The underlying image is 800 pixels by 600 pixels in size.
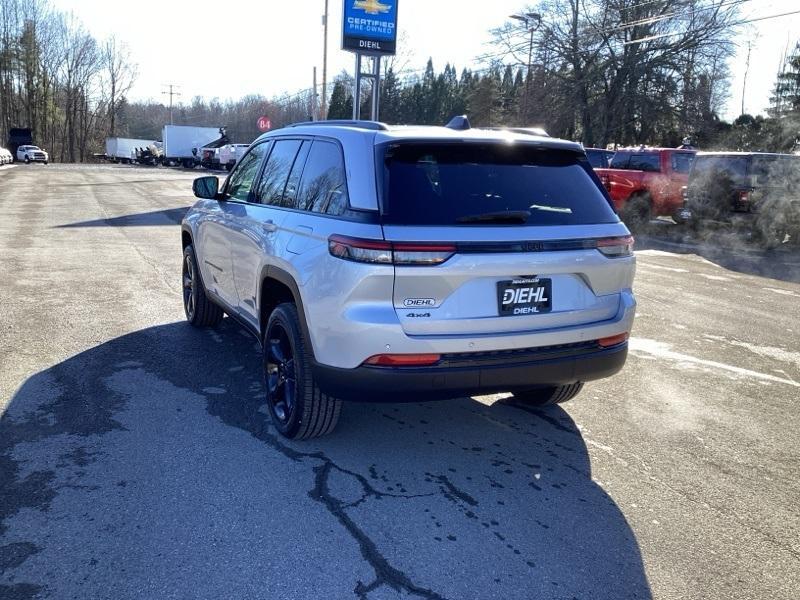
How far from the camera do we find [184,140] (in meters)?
54.2

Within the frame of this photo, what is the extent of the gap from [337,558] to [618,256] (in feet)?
7.30

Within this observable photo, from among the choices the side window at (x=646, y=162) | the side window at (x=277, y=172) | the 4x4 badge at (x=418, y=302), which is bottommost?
the 4x4 badge at (x=418, y=302)

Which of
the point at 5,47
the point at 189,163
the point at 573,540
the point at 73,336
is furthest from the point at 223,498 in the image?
the point at 5,47

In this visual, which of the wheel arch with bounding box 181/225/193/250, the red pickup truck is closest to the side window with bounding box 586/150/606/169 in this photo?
the red pickup truck

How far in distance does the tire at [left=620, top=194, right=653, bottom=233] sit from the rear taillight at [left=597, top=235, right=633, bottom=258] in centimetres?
1343

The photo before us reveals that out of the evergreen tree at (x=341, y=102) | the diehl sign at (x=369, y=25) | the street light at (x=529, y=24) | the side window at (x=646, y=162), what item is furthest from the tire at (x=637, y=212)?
the evergreen tree at (x=341, y=102)

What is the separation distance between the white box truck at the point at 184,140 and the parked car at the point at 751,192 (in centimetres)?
4534

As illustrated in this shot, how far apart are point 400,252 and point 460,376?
0.69 metres

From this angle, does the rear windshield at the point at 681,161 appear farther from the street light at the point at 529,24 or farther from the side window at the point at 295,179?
the street light at the point at 529,24

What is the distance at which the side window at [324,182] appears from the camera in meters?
3.67

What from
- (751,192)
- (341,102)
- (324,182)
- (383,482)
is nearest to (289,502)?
(383,482)

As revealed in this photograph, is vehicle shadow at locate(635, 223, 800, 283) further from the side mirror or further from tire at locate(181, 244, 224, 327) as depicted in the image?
the side mirror

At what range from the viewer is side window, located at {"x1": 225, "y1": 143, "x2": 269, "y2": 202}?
5117 millimetres

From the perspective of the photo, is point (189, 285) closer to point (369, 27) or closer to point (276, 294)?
point (276, 294)
